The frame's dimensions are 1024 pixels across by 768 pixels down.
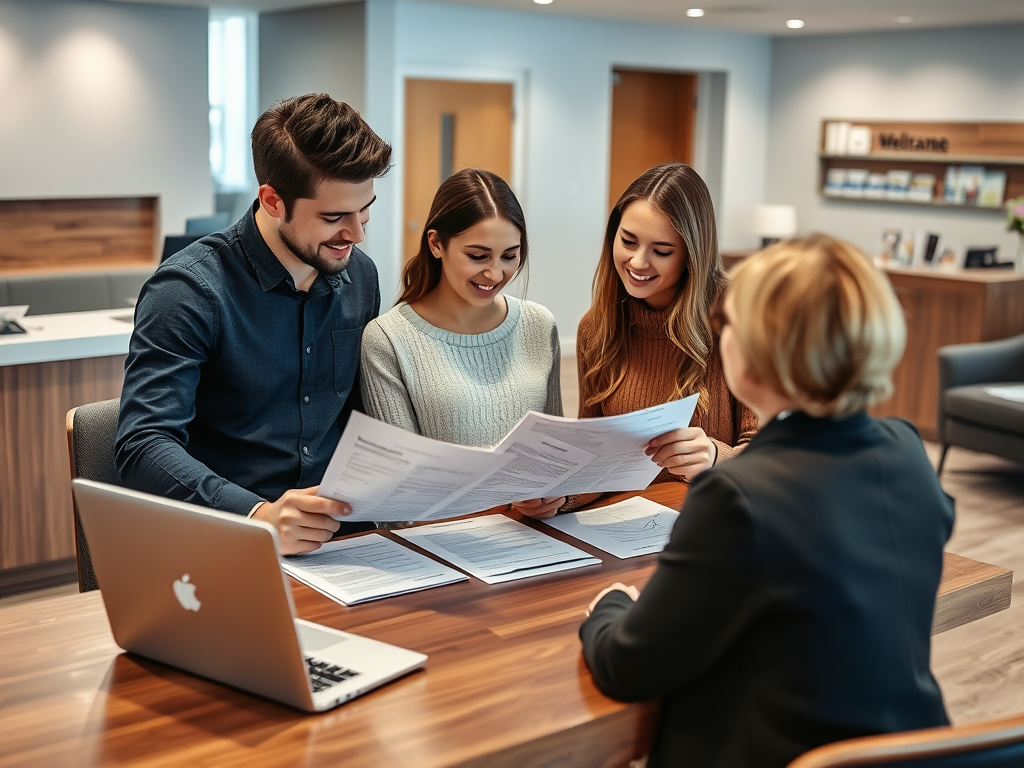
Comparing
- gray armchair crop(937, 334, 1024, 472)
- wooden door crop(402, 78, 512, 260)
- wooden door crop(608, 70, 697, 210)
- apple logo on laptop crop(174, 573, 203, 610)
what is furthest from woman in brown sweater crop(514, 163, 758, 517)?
wooden door crop(608, 70, 697, 210)

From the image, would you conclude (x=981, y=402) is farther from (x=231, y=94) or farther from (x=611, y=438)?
(x=231, y=94)

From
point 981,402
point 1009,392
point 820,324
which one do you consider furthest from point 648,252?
point 1009,392

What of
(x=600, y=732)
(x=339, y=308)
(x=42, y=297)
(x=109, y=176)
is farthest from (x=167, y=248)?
(x=600, y=732)

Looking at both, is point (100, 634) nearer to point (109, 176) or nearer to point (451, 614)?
point (451, 614)

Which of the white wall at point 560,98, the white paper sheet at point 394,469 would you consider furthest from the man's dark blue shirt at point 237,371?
the white wall at point 560,98

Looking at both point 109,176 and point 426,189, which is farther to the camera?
point 426,189

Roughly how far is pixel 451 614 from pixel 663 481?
927 millimetres

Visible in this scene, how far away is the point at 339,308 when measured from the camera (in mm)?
2158

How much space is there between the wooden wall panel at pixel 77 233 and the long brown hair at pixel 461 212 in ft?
19.8

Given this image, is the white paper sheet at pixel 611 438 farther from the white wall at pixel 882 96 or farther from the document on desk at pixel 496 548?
the white wall at pixel 882 96

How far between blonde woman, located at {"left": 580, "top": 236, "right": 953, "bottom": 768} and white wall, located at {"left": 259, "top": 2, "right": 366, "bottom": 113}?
20.8 feet

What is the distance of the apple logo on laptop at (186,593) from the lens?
1322 mm

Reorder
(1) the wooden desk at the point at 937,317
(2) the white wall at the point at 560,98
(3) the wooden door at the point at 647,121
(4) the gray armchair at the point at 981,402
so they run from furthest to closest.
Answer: (3) the wooden door at the point at 647,121
(2) the white wall at the point at 560,98
(1) the wooden desk at the point at 937,317
(4) the gray armchair at the point at 981,402

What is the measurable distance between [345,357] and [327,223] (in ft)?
1.00
